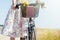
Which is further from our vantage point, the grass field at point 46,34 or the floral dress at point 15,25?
the grass field at point 46,34

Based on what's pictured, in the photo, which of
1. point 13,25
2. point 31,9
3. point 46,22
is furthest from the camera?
point 46,22

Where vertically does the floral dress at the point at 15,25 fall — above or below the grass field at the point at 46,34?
above

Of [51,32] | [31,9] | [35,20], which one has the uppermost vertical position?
[31,9]

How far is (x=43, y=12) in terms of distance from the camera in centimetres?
229

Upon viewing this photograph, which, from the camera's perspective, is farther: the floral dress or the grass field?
the grass field

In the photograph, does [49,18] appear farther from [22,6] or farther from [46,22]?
[22,6]

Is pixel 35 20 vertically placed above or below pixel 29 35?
above

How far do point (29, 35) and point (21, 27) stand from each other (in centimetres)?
14

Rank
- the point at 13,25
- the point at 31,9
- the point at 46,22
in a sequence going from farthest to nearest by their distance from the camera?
the point at 46,22 → the point at 13,25 → the point at 31,9

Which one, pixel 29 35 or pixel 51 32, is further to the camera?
pixel 51 32

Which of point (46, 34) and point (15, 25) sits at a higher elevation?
point (15, 25)

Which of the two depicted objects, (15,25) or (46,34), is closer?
(15,25)

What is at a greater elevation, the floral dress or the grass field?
the floral dress

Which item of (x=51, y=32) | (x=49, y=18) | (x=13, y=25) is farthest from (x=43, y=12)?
(x=13, y=25)
